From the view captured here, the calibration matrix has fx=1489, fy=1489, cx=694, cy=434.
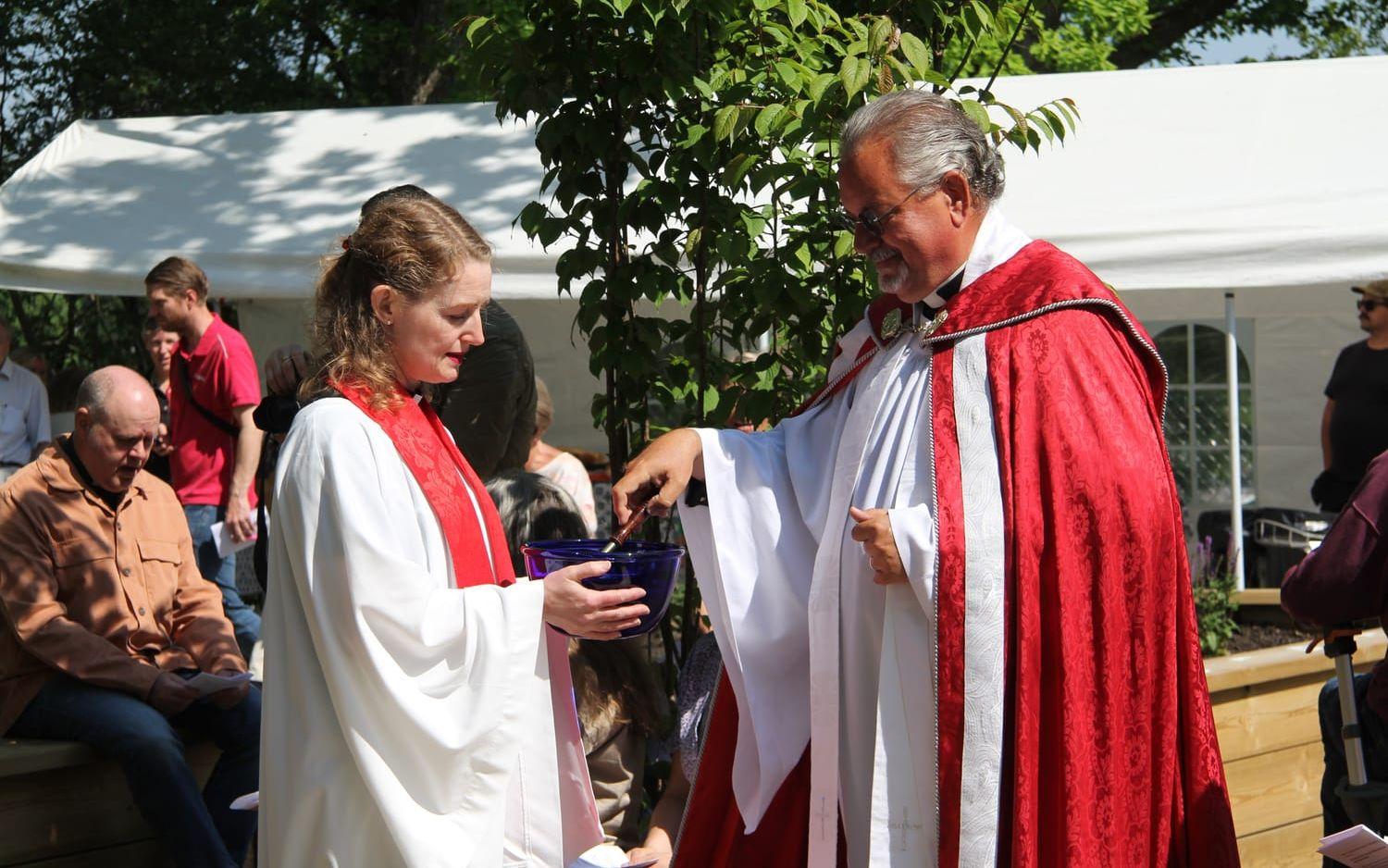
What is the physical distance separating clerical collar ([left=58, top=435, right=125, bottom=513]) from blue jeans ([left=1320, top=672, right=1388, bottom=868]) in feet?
10.4

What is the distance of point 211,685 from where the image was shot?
3.86m

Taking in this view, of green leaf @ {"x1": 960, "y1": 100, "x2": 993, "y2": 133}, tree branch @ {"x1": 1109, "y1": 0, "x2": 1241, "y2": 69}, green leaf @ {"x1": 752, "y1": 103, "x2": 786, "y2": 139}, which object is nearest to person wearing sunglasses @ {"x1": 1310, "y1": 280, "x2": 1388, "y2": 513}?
green leaf @ {"x1": 960, "y1": 100, "x2": 993, "y2": 133}

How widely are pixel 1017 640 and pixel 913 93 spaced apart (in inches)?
40.3

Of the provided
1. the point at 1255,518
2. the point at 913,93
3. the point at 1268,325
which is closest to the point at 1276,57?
the point at 1268,325

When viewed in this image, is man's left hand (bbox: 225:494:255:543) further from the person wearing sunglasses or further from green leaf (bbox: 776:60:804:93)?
the person wearing sunglasses

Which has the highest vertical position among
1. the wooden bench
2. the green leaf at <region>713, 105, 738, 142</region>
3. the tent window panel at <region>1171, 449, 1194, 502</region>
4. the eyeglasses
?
the green leaf at <region>713, 105, 738, 142</region>

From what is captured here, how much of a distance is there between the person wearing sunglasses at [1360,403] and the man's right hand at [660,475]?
4.97m

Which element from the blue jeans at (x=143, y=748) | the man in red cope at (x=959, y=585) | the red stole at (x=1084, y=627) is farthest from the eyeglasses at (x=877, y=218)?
the blue jeans at (x=143, y=748)

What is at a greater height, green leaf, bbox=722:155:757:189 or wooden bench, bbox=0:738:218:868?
green leaf, bbox=722:155:757:189

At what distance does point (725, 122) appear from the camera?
3.28m

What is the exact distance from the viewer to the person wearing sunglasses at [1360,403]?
691 centimetres

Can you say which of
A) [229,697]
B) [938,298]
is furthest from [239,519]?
[938,298]

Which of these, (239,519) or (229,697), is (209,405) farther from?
(229,697)

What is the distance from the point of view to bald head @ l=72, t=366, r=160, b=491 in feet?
13.0
